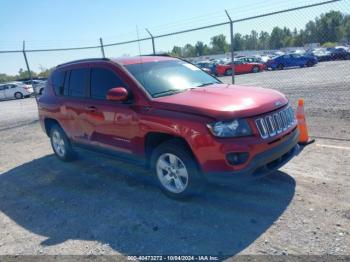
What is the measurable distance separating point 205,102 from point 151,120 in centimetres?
76

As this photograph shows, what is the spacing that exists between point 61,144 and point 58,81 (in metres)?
1.24

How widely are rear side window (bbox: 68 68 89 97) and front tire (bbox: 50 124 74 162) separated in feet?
3.11

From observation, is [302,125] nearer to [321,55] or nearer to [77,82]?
[77,82]

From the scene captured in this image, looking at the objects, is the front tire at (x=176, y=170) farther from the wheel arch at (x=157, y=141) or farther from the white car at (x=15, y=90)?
the white car at (x=15, y=90)

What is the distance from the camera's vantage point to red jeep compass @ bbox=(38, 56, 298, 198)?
3.82 metres

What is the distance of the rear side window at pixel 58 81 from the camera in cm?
648

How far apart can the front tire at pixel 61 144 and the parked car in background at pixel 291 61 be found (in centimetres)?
2697

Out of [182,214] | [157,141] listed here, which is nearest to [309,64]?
[157,141]

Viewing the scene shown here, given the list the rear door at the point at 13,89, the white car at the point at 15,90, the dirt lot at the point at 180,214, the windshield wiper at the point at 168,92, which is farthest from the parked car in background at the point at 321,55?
the windshield wiper at the point at 168,92

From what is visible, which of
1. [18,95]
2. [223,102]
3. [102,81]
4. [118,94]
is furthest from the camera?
[18,95]

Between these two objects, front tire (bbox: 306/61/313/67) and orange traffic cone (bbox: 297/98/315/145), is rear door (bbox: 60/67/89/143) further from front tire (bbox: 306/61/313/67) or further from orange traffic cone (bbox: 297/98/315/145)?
front tire (bbox: 306/61/313/67)

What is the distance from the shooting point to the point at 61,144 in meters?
6.83

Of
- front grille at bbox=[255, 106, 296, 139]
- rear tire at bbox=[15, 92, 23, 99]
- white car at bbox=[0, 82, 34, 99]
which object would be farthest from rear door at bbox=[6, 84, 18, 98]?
front grille at bbox=[255, 106, 296, 139]

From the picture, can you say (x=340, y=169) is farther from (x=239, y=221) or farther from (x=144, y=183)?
(x=144, y=183)
